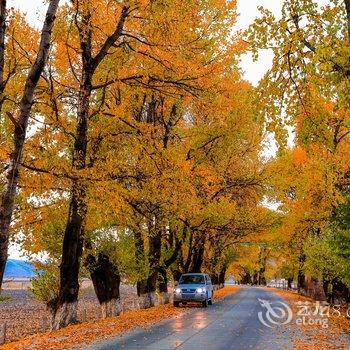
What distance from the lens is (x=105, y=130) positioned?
17.3 meters

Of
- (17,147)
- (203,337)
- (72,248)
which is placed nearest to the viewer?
(17,147)

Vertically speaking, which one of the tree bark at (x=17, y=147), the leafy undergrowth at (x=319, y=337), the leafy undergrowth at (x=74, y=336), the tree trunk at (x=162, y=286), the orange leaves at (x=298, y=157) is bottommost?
the leafy undergrowth at (x=319, y=337)

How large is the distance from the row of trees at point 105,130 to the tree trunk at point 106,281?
52 mm

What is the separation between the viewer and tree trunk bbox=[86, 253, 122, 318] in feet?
74.2

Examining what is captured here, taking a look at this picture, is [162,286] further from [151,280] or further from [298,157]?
[298,157]

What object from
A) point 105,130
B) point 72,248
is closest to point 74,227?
point 72,248

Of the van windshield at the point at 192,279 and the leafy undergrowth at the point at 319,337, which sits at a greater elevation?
the van windshield at the point at 192,279

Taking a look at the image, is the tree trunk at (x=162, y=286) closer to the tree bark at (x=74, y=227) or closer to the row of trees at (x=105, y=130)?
the row of trees at (x=105, y=130)

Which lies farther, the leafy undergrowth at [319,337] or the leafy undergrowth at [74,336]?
the leafy undergrowth at [319,337]

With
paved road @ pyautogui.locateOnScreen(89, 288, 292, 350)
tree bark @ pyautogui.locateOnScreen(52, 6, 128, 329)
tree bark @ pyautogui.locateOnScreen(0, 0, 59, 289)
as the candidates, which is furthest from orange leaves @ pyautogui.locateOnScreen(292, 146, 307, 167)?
tree bark @ pyautogui.locateOnScreen(0, 0, 59, 289)

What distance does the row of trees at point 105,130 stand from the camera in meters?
12.9

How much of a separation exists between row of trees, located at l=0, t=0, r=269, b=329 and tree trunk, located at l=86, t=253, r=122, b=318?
0.05 metres

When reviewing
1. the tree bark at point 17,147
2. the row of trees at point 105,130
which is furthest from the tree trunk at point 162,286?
the tree bark at point 17,147

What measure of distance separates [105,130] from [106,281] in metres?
8.61
